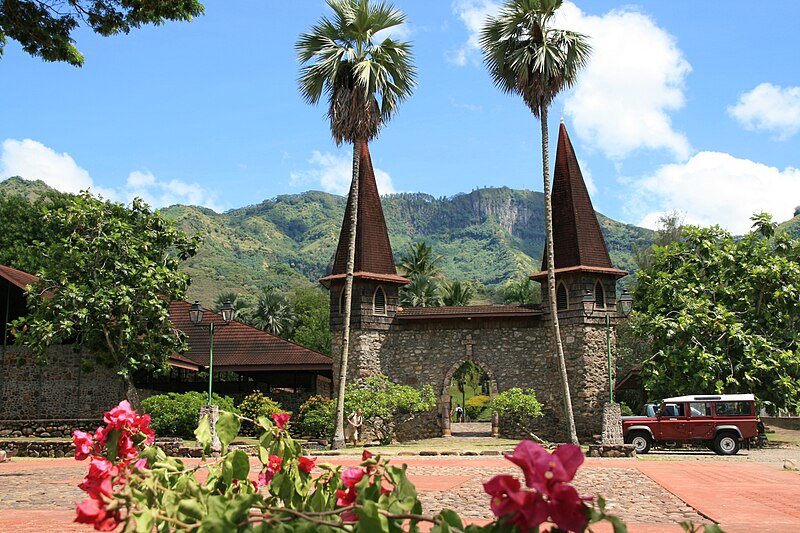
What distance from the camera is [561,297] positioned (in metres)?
28.1

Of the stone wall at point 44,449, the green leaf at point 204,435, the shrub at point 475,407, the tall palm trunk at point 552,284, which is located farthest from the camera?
the shrub at point 475,407

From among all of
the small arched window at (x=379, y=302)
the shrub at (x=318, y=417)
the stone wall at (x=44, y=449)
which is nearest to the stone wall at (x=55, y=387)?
the shrub at (x=318, y=417)

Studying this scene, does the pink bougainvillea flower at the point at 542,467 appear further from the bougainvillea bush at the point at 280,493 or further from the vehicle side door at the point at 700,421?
the vehicle side door at the point at 700,421

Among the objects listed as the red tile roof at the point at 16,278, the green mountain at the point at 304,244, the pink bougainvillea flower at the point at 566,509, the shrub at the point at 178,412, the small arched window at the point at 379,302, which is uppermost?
the green mountain at the point at 304,244

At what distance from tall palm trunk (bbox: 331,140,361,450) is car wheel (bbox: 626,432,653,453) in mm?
9060

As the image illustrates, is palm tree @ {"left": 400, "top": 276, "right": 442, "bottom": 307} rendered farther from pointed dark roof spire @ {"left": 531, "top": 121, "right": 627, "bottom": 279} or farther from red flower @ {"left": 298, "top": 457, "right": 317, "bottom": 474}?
red flower @ {"left": 298, "top": 457, "right": 317, "bottom": 474}

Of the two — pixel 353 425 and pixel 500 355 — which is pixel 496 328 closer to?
pixel 500 355

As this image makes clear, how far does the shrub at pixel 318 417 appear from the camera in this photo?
2684cm

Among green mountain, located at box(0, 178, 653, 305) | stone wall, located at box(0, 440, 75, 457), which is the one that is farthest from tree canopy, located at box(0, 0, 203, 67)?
green mountain, located at box(0, 178, 653, 305)

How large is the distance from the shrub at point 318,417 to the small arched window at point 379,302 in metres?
3.77

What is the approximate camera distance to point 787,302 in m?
26.9

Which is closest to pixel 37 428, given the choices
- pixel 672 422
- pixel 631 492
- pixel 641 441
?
pixel 641 441

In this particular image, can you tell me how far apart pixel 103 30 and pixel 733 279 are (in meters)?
23.5

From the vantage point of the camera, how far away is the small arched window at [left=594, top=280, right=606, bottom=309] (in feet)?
90.5
